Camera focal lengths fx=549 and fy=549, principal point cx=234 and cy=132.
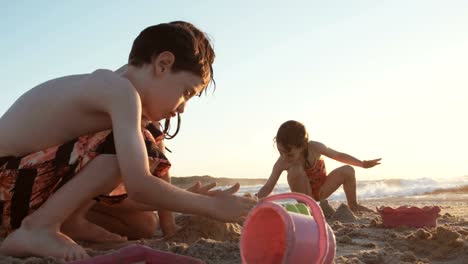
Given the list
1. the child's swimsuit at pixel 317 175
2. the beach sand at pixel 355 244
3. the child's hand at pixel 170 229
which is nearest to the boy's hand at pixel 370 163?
the child's swimsuit at pixel 317 175

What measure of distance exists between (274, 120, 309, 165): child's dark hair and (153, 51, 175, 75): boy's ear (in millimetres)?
2942

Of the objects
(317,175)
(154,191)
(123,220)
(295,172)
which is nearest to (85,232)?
(123,220)

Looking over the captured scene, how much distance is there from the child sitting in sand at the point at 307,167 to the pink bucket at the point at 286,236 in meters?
3.40

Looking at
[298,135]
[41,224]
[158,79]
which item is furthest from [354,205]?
[41,224]

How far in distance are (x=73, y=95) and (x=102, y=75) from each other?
166 mm

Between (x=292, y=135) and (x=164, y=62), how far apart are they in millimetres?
2957

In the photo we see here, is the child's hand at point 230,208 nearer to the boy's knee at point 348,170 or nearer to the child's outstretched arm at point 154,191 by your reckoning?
the child's outstretched arm at point 154,191

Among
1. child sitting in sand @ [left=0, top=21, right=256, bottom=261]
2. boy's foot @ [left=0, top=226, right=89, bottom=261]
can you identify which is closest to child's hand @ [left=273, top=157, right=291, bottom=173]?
child sitting in sand @ [left=0, top=21, right=256, bottom=261]

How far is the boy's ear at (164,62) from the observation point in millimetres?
2475

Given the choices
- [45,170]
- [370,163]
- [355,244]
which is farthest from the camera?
[370,163]

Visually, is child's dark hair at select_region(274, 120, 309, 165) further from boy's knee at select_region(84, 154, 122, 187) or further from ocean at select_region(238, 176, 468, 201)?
ocean at select_region(238, 176, 468, 201)

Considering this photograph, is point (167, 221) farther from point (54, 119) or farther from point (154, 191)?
point (154, 191)

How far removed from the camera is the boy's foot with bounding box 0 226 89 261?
2.04 meters

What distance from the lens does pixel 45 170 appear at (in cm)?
230
